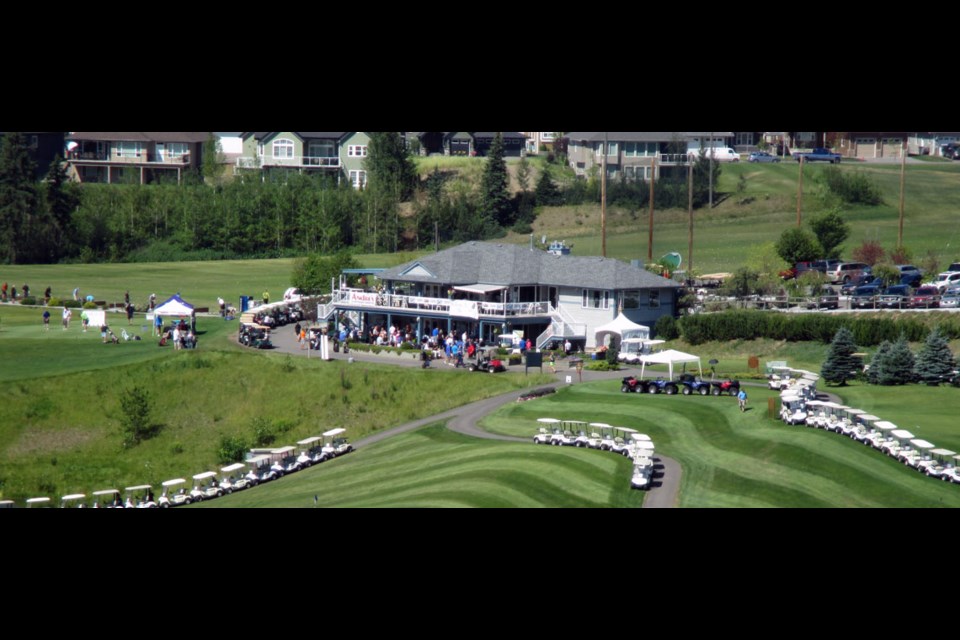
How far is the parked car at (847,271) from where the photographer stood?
6550cm

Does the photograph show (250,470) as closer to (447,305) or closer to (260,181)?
(447,305)

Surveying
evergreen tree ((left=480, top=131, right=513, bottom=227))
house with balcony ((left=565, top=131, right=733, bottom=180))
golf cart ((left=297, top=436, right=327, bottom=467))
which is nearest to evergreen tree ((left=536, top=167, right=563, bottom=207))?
evergreen tree ((left=480, top=131, right=513, bottom=227))

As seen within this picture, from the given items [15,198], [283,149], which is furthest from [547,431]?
[283,149]

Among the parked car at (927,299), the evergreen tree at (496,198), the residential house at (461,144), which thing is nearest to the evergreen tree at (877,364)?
the parked car at (927,299)

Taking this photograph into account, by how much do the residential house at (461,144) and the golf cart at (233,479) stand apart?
76288 mm

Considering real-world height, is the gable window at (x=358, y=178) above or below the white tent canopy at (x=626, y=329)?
above

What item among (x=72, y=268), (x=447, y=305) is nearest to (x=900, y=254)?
(x=447, y=305)

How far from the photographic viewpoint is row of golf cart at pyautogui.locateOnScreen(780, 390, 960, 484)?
34.5 meters

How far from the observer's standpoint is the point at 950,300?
179 feet

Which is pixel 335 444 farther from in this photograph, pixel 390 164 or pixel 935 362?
pixel 390 164

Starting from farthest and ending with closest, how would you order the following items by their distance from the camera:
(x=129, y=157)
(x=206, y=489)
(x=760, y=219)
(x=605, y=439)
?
(x=129, y=157)
(x=760, y=219)
(x=206, y=489)
(x=605, y=439)

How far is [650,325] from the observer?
55875 mm

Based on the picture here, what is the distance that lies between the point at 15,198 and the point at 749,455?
64.9m

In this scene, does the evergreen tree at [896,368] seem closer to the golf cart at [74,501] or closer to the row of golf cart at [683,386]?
the row of golf cart at [683,386]
